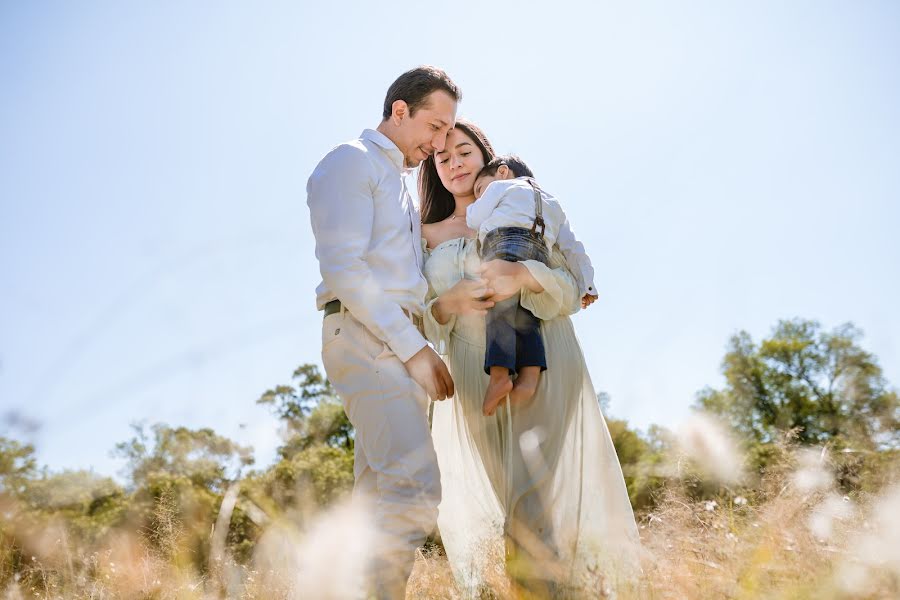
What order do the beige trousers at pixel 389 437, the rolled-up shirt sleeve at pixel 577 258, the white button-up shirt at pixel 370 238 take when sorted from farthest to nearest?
1. the rolled-up shirt sleeve at pixel 577 258
2. the white button-up shirt at pixel 370 238
3. the beige trousers at pixel 389 437

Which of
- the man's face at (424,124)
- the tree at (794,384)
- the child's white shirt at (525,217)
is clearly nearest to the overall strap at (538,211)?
the child's white shirt at (525,217)

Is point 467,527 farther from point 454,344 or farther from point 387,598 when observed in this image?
point 387,598

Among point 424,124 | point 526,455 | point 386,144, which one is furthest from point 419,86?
point 526,455

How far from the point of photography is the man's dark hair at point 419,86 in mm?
2963

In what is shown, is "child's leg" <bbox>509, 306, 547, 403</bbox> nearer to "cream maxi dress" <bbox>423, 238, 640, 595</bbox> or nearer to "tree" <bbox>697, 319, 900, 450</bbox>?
"cream maxi dress" <bbox>423, 238, 640, 595</bbox>

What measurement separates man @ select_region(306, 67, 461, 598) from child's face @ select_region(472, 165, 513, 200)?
87 cm

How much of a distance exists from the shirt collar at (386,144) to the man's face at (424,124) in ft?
0.30

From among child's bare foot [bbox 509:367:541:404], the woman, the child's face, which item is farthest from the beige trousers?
the child's face

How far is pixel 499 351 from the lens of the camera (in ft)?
9.71

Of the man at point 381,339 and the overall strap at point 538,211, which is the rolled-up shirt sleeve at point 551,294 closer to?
the overall strap at point 538,211

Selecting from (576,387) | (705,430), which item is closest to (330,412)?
(705,430)

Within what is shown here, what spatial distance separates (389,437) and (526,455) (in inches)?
33.8

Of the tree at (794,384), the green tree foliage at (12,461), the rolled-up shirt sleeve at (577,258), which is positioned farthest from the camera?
the tree at (794,384)

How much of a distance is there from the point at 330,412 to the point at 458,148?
6.49 metres
